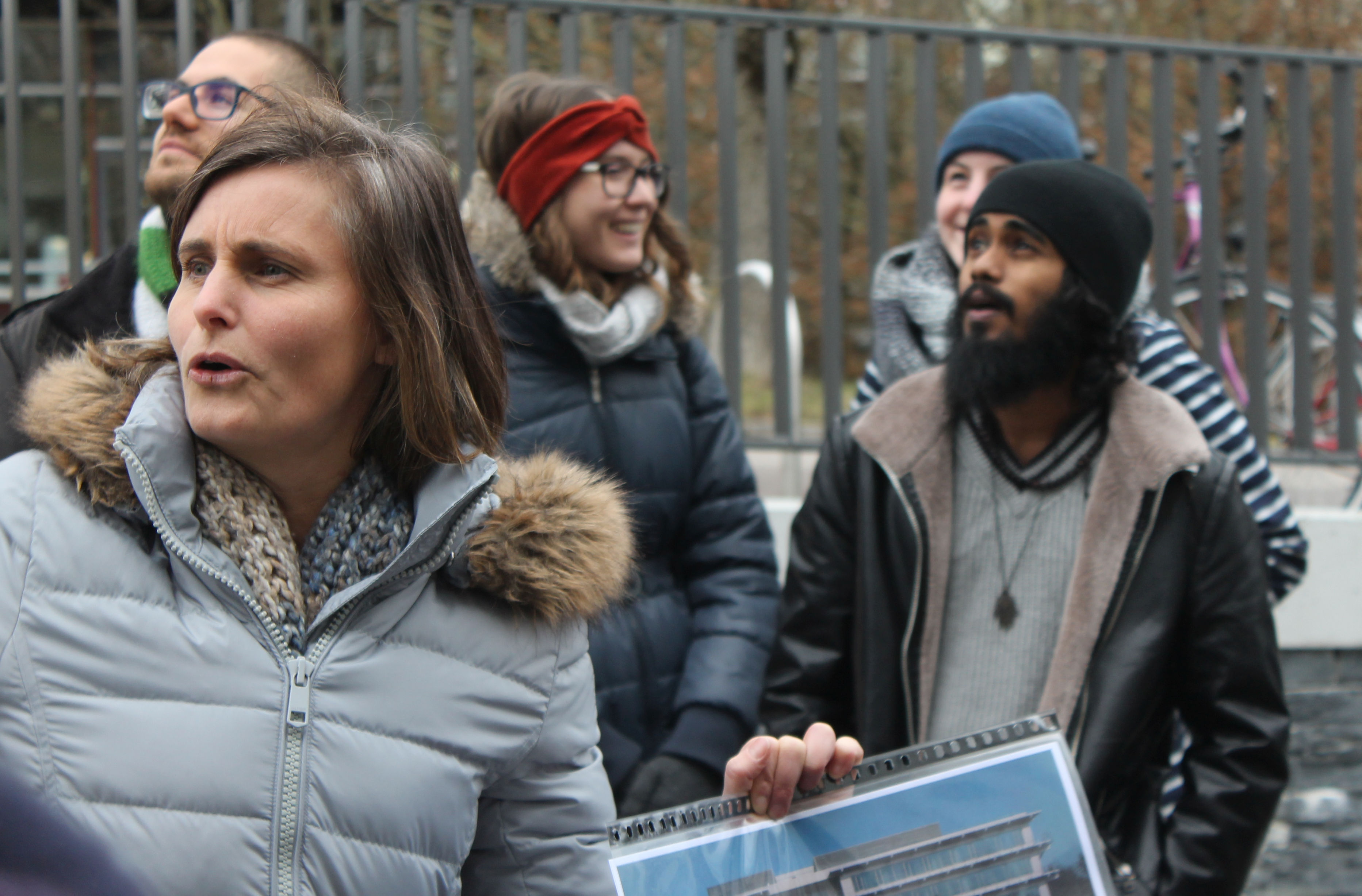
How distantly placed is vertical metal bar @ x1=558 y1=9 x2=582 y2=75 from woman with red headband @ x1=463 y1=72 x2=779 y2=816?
1.34 metres

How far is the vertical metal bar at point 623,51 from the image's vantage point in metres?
4.28

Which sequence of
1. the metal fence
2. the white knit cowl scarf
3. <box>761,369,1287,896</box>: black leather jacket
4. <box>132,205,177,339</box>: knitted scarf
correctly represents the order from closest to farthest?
1. <box>132,205,177,339</box>: knitted scarf
2. <box>761,369,1287,896</box>: black leather jacket
3. the white knit cowl scarf
4. the metal fence

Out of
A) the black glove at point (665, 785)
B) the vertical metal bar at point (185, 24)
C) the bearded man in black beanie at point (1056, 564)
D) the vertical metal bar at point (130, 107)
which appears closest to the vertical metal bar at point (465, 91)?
the vertical metal bar at point (185, 24)

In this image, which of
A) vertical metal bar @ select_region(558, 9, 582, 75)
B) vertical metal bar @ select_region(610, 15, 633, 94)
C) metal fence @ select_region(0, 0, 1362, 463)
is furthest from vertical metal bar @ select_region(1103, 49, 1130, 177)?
vertical metal bar @ select_region(558, 9, 582, 75)

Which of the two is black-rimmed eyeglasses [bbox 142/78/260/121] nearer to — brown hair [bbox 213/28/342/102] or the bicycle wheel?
brown hair [bbox 213/28/342/102]

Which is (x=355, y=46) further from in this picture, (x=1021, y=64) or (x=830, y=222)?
(x=1021, y=64)

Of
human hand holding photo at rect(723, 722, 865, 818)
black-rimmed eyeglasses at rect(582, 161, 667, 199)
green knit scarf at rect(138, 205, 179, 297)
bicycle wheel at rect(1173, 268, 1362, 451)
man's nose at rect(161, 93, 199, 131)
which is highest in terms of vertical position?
man's nose at rect(161, 93, 199, 131)

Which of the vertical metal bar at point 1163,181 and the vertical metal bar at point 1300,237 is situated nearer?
the vertical metal bar at point 1163,181

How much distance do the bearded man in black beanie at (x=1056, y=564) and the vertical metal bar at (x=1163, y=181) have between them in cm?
216

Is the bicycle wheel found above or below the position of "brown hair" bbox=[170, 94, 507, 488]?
below

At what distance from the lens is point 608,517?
66.3 inches

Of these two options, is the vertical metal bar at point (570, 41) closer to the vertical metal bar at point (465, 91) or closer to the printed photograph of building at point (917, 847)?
the vertical metal bar at point (465, 91)

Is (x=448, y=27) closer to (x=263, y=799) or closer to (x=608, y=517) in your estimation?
(x=608, y=517)

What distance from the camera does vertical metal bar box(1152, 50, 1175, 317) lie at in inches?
181
